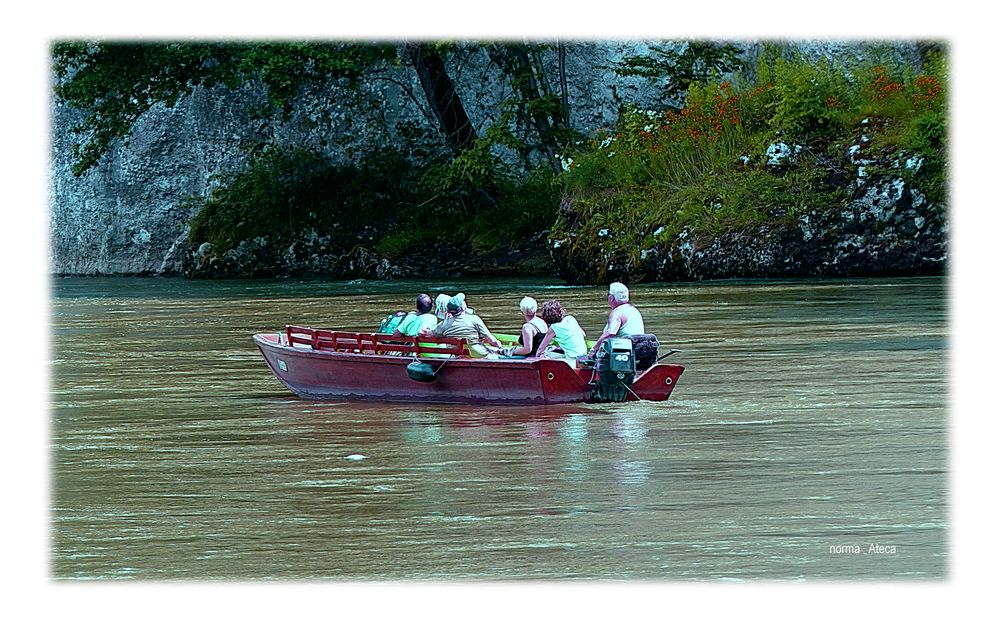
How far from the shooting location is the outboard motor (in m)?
14.3

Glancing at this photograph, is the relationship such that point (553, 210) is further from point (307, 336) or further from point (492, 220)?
point (307, 336)

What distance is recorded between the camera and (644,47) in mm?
36719

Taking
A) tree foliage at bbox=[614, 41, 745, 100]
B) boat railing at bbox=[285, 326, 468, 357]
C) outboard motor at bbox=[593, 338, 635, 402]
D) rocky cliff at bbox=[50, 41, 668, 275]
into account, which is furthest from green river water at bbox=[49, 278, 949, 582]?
rocky cliff at bbox=[50, 41, 668, 275]

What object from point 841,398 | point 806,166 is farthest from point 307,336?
point 806,166

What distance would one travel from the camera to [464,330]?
50.2ft

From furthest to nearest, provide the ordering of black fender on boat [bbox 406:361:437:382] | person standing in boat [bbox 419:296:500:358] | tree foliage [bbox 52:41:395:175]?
1. tree foliage [bbox 52:41:395:175]
2. person standing in boat [bbox 419:296:500:358]
3. black fender on boat [bbox 406:361:437:382]

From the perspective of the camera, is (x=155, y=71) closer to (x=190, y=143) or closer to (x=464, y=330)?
(x=190, y=143)

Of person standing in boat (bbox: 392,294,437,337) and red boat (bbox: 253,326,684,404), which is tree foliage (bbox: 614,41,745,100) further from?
red boat (bbox: 253,326,684,404)

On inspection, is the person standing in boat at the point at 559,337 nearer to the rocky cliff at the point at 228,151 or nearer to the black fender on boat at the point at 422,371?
the black fender on boat at the point at 422,371

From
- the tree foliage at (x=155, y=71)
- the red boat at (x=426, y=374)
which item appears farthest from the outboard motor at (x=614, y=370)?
the tree foliage at (x=155, y=71)

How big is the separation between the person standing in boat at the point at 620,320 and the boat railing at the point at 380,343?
49.4 inches

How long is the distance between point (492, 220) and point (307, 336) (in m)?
19.0

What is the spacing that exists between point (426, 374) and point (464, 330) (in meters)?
0.74

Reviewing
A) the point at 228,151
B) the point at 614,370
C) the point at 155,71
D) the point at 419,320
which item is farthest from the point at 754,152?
the point at 614,370
